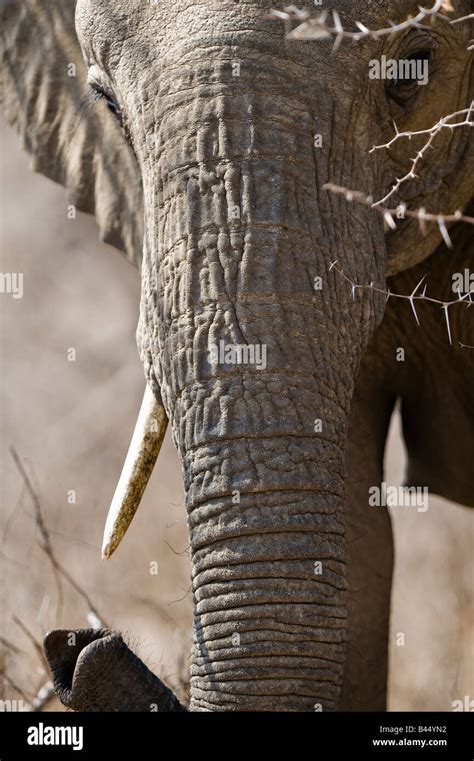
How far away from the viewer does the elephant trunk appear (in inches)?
128

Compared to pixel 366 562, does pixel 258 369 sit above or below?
above

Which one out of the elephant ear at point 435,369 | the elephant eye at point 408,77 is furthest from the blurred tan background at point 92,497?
the elephant eye at point 408,77

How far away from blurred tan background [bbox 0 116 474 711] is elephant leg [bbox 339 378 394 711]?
78cm

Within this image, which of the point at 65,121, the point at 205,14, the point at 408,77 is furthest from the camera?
the point at 65,121

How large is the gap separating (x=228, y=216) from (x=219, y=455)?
1.53 ft

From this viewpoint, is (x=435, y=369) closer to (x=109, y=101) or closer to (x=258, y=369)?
(x=109, y=101)

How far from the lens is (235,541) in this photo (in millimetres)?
3281

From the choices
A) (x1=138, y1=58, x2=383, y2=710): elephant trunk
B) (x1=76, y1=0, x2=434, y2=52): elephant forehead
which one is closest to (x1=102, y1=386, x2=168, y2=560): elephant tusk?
(x1=138, y1=58, x2=383, y2=710): elephant trunk

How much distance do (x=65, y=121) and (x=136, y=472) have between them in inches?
65.4

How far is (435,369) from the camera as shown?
4660mm

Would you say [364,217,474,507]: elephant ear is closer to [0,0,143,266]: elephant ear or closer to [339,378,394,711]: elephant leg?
[339,378,394,711]: elephant leg
